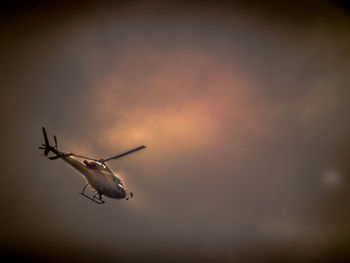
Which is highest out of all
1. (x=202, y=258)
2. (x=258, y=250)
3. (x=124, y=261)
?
(x=258, y=250)

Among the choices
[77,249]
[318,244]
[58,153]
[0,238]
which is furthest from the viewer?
[318,244]

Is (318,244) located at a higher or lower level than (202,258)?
higher

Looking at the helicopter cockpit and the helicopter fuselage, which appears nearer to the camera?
the helicopter fuselage

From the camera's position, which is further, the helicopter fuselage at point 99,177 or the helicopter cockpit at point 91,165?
the helicopter cockpit at point 91,165

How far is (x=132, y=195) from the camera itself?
70.8 feet

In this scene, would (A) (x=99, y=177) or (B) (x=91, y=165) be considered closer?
(A) (x=99, y=177)

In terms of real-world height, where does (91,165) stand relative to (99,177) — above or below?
above

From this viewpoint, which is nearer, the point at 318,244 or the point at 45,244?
the point at 45,244

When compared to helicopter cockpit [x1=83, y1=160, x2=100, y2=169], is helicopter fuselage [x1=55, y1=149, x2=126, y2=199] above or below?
below

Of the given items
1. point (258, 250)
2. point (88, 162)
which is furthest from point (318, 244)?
point (88, 162)

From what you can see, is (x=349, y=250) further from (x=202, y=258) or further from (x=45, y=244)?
(x=45, y=244)

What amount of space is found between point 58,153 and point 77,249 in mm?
121698

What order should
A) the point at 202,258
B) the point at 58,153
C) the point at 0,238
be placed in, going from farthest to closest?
the point at 202,258 < the point at 0,238 < the point at 58,153

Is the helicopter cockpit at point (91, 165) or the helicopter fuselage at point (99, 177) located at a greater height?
the helicopter cockpit at point (91, 165)
